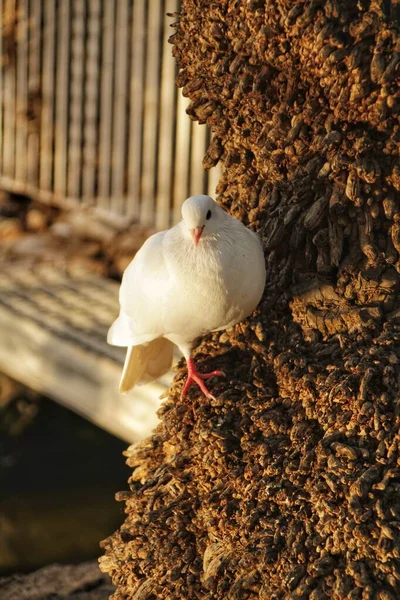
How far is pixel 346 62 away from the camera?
1.86 m

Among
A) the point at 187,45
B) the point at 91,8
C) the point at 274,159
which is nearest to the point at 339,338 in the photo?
the point at 274,159

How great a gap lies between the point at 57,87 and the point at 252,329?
484 centimetres

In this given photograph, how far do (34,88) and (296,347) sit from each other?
17.2ft

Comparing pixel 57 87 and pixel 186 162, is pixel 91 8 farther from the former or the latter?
pixel 186 162

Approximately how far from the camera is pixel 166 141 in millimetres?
5559

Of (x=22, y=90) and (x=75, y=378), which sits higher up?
(x=22, y=90)

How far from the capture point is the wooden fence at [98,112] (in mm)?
5465

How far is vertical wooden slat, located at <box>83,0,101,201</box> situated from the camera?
6.05 m

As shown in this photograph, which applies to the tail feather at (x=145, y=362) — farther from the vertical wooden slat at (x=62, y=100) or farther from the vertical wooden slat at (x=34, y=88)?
the vertical wooden slat at (x=34, y=88)

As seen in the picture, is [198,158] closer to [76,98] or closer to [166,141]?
[166,141]

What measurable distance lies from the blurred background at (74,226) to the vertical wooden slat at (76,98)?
0.01m

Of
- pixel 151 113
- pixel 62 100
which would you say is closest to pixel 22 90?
pixel 62 100

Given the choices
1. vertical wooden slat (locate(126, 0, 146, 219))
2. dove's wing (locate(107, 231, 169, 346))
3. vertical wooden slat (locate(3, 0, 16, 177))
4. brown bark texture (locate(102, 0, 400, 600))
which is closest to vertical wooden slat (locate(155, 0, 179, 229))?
vertical wooden slat (locate(126, 0, 146, 219))

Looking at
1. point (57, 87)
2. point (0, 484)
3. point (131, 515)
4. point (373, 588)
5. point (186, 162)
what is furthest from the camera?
point (57, 87)
